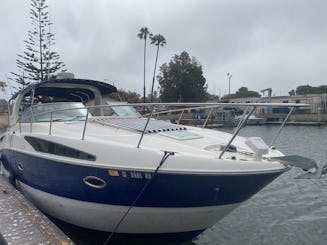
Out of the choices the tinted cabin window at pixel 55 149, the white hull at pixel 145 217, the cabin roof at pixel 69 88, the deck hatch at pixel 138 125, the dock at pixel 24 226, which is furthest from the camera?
the cabin roof at pixel 69 88

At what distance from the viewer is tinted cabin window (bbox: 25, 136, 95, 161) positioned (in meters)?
4.92

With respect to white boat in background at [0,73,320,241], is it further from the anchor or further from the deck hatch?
the anchor

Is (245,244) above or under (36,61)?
under

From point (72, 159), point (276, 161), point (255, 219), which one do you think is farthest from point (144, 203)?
point (255, 219)

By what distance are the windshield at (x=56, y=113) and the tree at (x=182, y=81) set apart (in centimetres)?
5079

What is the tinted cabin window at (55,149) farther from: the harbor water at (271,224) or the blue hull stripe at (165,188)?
the harbor water at (271,224)

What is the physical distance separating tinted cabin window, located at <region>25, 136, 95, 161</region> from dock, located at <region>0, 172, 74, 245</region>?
37.8 inches

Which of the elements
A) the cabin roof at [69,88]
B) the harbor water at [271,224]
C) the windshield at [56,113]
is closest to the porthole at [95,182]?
the harbor water at [271,224]

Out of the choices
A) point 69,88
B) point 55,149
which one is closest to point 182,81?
point 69,88

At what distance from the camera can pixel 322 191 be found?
9219 mm

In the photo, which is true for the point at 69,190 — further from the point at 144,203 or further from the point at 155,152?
the point at 155,152

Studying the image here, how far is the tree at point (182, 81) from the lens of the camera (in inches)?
2315

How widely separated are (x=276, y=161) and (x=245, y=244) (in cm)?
194

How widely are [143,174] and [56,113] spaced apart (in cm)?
308
